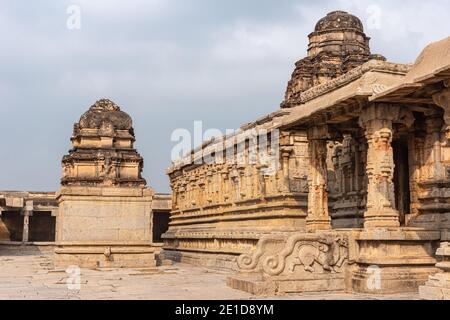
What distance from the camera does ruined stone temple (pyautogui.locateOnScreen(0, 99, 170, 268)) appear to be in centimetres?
1930

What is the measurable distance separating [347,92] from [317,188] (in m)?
2.89

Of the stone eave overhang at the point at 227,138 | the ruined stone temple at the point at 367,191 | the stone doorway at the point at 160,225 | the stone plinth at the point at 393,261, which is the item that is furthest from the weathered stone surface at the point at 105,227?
the stone doorway at the point at 160,225

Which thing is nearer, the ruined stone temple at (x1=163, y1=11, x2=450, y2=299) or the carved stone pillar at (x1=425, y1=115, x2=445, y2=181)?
the ruined stone temple at (x1=163, y1=11, x2=450, y2=299)

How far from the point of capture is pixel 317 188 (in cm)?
1431

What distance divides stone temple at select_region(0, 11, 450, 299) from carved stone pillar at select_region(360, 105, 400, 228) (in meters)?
0.02

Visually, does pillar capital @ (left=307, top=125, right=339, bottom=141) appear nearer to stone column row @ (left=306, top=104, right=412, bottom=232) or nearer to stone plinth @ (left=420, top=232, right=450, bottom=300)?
stone column row @ (left=306, top=104, right=412, bottom=232)

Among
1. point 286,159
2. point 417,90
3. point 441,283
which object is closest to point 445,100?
point 417,90

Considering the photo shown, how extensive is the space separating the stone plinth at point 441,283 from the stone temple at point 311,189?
0.02 m

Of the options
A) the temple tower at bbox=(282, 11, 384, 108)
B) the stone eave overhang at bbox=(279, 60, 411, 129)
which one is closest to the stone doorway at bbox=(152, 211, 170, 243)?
the temple tower at bbox=(282, 11, 384, 108)

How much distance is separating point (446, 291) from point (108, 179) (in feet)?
58.4

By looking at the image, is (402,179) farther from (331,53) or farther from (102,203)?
(331,53)

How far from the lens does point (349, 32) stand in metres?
30.4

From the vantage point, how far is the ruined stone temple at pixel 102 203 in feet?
63.3
